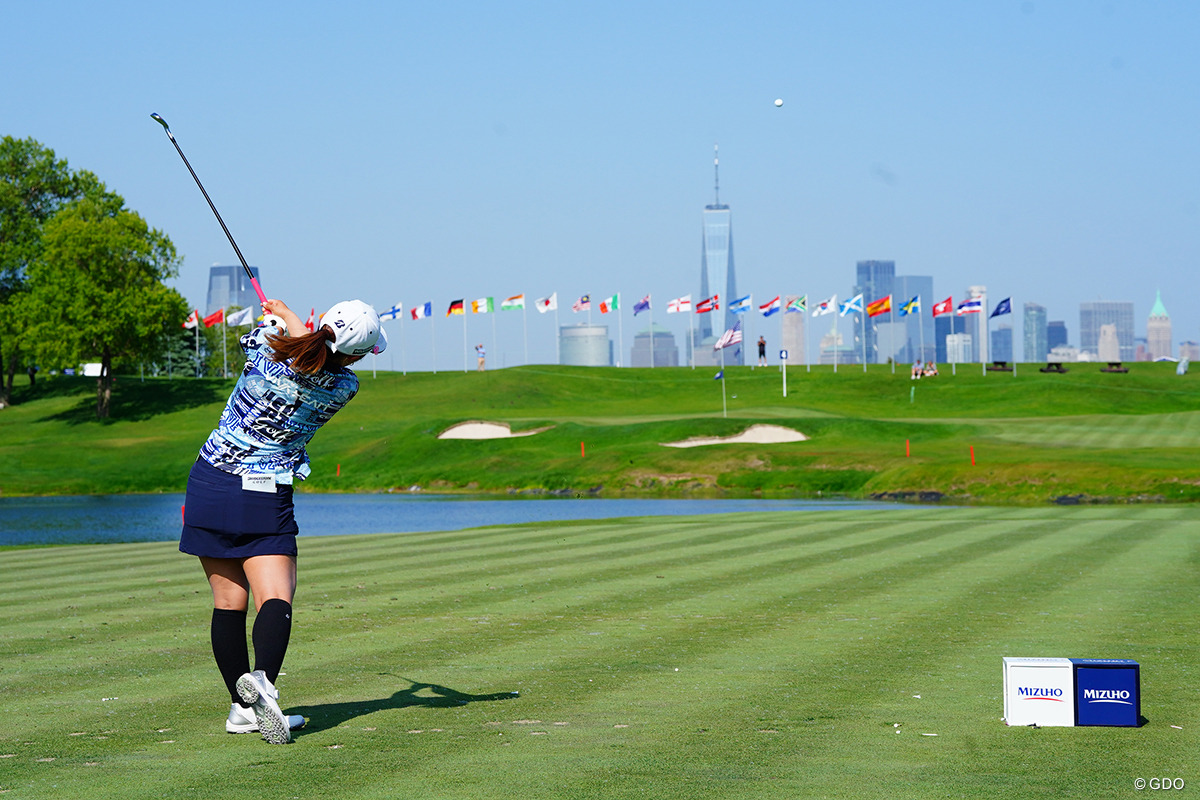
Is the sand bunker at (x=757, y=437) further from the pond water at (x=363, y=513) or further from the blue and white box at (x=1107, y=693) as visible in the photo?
the blue and white box at (x=1107, y=693)

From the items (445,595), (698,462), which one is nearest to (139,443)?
(698,462)

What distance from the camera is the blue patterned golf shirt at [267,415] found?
7.48 metres

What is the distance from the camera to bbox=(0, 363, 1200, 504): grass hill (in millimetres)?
47750

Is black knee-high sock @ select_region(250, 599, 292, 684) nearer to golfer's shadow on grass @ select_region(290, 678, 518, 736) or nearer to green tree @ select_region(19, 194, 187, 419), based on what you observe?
golfer's shadow on grass @ select_region(290, 678, 518, 736)

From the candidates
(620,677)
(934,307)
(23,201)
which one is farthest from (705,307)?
(620,677)

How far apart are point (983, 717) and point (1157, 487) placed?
3672 cm

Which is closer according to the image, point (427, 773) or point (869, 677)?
point (427, 773)

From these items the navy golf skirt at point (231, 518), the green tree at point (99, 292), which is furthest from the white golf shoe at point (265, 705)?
the green tree at point (99, 292)

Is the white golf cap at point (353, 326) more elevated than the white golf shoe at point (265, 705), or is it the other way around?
the white golf cap at point (353, 326)

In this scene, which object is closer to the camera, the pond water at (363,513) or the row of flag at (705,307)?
the pond water at (363,513)

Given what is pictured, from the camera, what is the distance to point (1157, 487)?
41000 millimetres

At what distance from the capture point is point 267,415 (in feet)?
24.8

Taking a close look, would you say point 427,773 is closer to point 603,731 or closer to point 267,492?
point 603,731

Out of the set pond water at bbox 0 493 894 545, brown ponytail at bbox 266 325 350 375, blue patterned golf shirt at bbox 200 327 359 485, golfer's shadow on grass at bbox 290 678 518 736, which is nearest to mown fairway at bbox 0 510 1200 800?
golfer's shadow on grass at bbox 290 678 518 736
